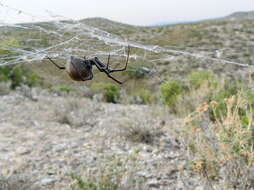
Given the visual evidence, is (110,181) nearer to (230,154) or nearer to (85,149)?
(230,154)

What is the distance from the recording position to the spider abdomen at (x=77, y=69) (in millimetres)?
1222

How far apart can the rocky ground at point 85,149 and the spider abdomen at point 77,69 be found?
4.46 ft

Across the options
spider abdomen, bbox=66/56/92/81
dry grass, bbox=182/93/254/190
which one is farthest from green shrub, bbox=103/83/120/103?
spider abdomen, bbox=66/56/92/81

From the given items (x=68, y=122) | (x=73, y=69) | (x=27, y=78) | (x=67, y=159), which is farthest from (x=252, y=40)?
(x=73, y=69)

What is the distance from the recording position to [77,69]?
4.04ft

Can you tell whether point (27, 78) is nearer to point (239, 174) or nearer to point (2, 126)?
point (2, 126)

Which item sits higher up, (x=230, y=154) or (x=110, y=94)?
(x=230, y=154)

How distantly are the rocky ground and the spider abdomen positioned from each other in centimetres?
136

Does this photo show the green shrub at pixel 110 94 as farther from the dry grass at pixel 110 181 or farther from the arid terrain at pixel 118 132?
the dry grass at pixel 110 181

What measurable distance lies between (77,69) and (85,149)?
2.64 metres

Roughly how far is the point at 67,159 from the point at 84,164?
28 cm

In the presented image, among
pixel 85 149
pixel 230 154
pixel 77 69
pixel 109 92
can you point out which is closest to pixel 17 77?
pixel 109 92

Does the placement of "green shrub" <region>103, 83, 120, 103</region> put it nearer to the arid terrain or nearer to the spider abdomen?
the arid terrain

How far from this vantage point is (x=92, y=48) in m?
2.06
